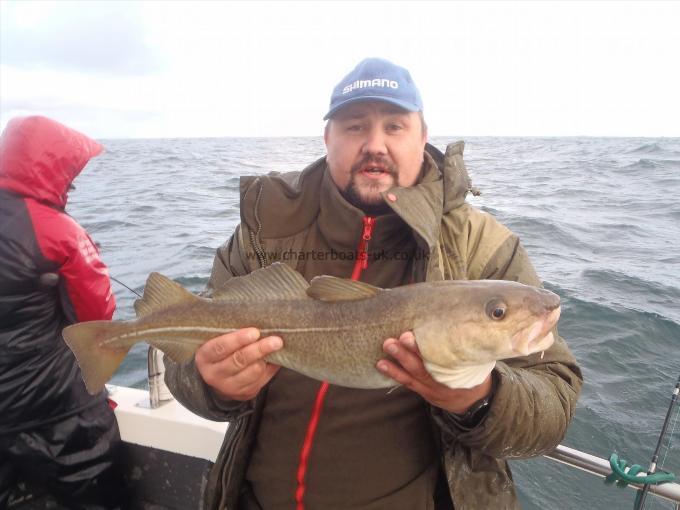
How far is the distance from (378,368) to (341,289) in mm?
438

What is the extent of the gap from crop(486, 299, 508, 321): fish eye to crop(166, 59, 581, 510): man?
278mm

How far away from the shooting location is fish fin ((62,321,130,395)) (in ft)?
9.27

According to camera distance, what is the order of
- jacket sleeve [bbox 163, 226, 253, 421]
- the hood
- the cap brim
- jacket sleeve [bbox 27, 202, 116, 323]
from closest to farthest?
jacket sleeve [bbox 163, 226, 253, 421]
the cap brim
jacket sleeve [bbox 27, 202, 116, 323]
the hood

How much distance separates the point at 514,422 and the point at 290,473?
124cm

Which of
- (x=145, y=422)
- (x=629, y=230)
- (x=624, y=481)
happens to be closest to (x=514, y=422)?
(x=624, y=481)

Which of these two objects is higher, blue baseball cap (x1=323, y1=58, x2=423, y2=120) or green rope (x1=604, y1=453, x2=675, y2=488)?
blue baseball cap (x1=323, y1=58, x2=423, y2=120)

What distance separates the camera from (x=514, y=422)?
2.16 meters

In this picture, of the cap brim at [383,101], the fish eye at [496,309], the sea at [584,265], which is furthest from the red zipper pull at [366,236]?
the sea at [584,265]

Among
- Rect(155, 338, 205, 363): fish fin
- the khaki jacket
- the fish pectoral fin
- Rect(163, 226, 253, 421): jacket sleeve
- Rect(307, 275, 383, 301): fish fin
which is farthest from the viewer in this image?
Rect(155, 338, 205, 363): fish fin

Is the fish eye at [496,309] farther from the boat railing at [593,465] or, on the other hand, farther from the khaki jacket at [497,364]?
the boat railing at [593,465]

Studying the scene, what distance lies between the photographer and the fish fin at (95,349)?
2.82m

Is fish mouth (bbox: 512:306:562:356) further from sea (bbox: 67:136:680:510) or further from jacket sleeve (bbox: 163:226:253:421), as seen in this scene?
jacket sleeve (bbox: 163:226:253:421)

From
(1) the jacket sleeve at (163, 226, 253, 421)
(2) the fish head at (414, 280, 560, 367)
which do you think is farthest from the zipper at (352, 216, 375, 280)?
(2) the fish head at (414, 280, 560, 367)

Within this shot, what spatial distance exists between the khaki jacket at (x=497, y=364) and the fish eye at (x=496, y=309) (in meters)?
0.27
